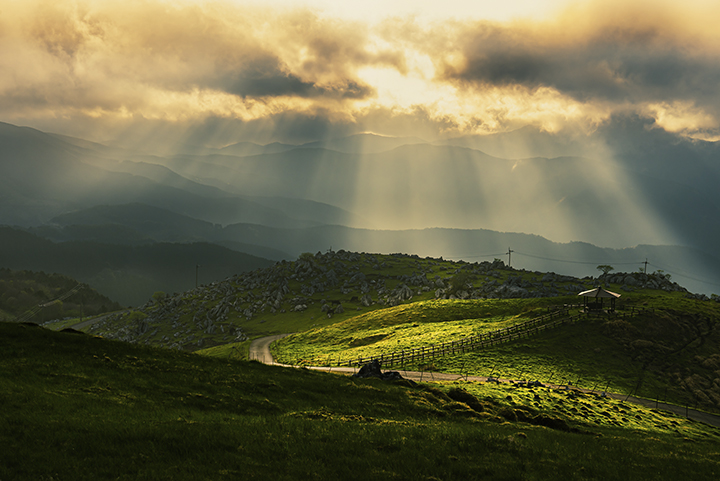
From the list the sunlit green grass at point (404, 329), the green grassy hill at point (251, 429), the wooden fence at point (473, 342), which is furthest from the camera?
the sunlit green grass at point (404, 329)

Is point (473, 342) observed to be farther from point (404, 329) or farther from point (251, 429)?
point (251, 429)

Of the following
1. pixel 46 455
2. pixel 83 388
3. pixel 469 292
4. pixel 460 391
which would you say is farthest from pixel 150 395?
pixel 469 292

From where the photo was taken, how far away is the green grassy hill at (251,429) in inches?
757

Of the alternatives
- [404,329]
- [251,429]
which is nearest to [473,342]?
[404,329]

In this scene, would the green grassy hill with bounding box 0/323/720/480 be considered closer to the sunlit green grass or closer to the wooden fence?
the wooden fence

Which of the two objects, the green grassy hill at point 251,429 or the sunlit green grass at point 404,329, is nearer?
the green grassy hill at point 251,429

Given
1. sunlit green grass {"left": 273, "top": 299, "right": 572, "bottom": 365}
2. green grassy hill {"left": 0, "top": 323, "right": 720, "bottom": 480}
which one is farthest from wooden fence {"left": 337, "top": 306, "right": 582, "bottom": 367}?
green grassy hill {"left": 0, "top": 323, "right": 720, "bottom": 480}

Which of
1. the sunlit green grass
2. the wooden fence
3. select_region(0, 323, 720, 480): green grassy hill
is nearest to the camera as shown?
select_region(0, 323, 720, 480): green grassy hill

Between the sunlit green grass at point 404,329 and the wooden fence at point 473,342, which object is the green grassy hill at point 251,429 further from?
the sunlit green grass at point 404,329

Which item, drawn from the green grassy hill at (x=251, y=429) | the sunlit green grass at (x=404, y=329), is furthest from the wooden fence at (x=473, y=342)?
the green grassy hill at (x=251, y=429)

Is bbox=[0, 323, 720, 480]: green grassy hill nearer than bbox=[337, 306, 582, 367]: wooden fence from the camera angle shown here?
Yes

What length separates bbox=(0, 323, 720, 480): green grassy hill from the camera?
19234 millimetres

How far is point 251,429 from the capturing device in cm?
2430

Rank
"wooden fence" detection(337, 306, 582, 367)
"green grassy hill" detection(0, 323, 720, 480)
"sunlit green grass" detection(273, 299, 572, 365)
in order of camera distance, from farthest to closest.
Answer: "sunlit green grass" detection(273, 299, 572, 365) < "wooden fence" detection(337, 306, 582, 367) < "green grassy hill" detection(0, 323, 720, 480)
